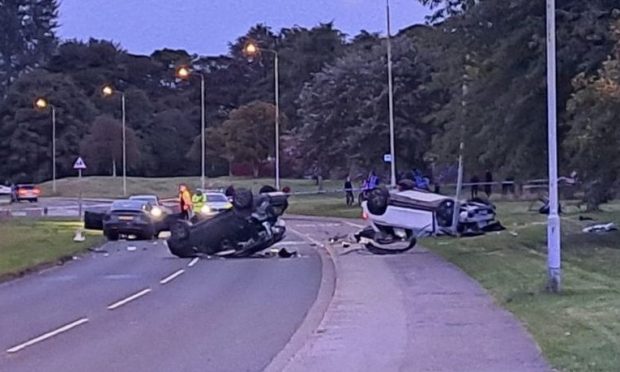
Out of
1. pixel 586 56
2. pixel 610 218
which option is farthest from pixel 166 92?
pixel 586 56

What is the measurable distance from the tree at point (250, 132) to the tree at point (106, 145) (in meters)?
8.65

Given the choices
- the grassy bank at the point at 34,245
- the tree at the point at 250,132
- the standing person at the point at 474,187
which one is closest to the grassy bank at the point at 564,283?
the grassy bank at the point at 34,245

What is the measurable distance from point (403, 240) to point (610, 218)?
304 inches

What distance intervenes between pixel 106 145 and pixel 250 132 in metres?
13.2

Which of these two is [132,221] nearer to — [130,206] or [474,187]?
[130,206]

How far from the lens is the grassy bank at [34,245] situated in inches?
1278

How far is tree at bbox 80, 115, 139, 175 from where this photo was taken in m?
110

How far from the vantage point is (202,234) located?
3550 cm

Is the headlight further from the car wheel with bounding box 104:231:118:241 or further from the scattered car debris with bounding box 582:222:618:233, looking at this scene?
the scattered car debris with bounding box 582:222:618:233

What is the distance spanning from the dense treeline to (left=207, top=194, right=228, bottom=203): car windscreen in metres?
8.90

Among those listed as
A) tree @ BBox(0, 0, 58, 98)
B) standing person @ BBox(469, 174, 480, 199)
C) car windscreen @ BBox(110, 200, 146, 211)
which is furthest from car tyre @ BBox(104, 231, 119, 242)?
tree @ BBox(0, 0, 58, 98)

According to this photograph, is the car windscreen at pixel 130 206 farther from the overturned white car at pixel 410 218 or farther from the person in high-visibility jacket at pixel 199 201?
the overturned white car at pixel 410 218

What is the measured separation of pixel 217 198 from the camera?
55219mm

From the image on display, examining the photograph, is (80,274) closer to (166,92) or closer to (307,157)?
(307,157)
